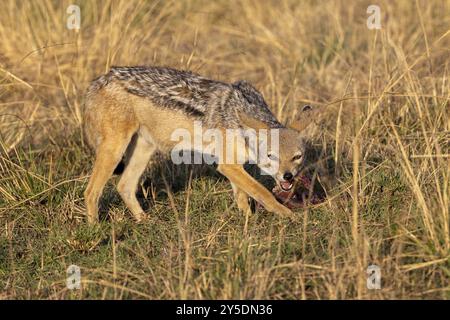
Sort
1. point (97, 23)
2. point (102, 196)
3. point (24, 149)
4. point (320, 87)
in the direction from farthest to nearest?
point (97, 23), point (320, 87), point (24, 149), point (102, 196)

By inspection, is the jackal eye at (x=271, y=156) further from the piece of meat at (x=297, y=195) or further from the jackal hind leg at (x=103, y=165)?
the jackal hind leg at (x=103, y=165)

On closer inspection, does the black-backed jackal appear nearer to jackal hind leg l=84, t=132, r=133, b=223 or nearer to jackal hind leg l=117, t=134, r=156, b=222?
jackal hind leg l=84, t=132, r=133, b=223

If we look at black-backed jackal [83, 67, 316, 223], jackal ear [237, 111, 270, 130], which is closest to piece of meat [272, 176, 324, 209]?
black-backed jackal [83, 67, 316, 223]

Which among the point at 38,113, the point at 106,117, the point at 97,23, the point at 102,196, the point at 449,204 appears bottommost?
the point at 449,204

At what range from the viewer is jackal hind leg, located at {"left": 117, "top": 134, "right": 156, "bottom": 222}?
868 centimetres

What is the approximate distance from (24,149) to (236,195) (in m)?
2.78

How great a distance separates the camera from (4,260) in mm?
7445

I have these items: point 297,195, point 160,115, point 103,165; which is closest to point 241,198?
point 297,195


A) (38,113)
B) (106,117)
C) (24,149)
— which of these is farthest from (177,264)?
(38,113)

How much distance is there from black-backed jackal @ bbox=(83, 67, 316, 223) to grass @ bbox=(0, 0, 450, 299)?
1.00 feet

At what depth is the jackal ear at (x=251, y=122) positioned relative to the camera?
782 cm

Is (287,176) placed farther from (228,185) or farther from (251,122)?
(228,185)

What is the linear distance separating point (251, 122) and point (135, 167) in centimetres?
157
